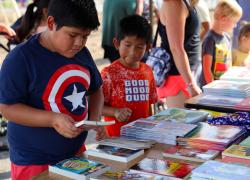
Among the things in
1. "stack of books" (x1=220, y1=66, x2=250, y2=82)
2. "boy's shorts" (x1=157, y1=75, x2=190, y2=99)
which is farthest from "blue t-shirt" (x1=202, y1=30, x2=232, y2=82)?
"boy's shorts" (x1=157, y1=75, x2=190, y2=99)

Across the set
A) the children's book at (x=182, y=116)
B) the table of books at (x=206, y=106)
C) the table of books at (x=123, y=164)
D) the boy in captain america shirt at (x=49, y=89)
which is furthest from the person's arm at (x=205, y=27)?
the table of books at (x=123, y=164)

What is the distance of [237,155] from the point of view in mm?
1494

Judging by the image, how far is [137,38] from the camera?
2273 mm

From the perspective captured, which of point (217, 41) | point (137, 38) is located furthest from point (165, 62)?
point (217, 41)

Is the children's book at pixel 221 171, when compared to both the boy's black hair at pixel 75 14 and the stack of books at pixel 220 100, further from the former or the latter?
the stack of books at pixel 220 100

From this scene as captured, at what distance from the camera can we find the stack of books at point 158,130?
1738 millimetres

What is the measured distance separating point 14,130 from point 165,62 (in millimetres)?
1307

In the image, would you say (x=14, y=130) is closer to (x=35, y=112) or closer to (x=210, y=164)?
(x=35, y=112)

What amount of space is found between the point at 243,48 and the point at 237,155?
2408 millimetres

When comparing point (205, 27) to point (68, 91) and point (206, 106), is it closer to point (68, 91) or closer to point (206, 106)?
point (206, 106)

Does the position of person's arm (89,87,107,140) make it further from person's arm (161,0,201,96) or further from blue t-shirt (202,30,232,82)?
blue t-shirt (202,30,232,82)

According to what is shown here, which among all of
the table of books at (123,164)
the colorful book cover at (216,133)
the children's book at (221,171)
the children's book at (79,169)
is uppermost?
the colorful book cover at (216,133)

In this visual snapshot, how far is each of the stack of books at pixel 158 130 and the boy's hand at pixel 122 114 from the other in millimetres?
213

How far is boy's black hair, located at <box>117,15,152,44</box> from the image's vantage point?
2275mm
